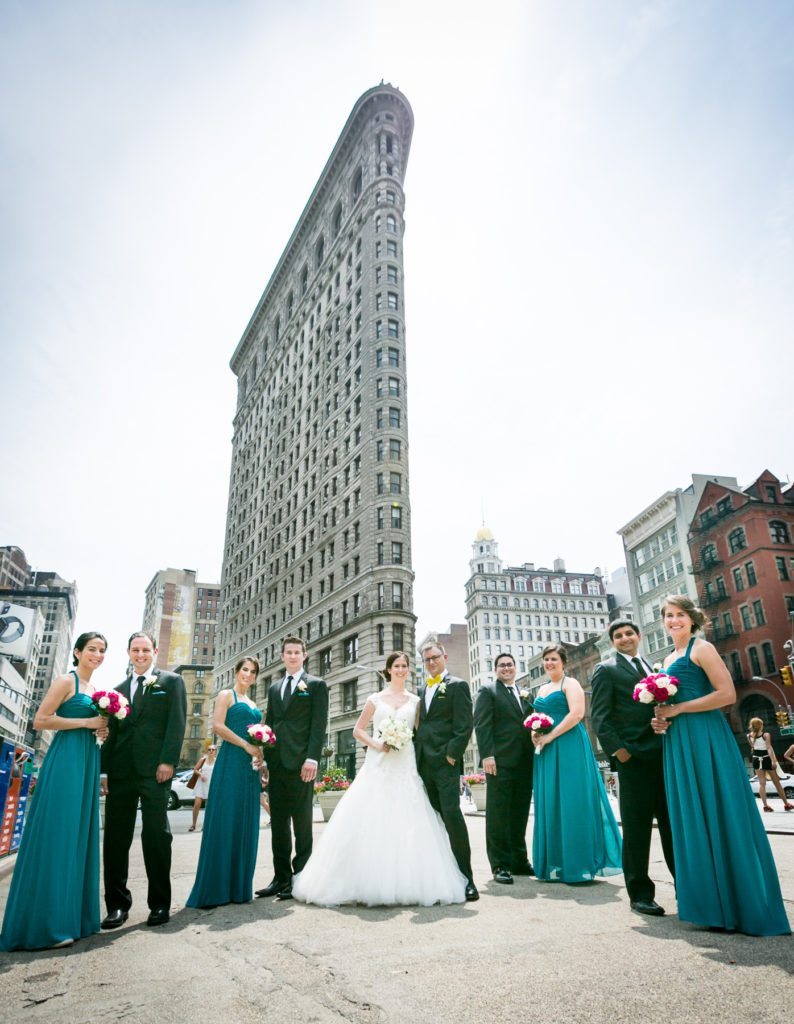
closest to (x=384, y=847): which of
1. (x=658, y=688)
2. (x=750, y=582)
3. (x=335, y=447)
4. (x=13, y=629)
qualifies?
(x=658, y=688)

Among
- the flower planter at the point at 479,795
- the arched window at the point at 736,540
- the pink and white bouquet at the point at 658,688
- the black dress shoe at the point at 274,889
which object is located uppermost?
the arched window at the point at 736,540

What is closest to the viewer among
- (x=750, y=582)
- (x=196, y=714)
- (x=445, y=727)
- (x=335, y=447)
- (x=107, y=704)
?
(x=107, y=704)

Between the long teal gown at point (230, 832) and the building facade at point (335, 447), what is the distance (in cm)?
4020

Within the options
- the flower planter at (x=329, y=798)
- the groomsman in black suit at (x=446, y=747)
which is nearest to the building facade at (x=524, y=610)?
the flower planter at (x=329, y=798)

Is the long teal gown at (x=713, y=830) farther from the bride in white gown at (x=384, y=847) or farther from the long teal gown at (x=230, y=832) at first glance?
the long teal gown at (x=230, y=832)

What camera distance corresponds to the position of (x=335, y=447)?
58.9 meters

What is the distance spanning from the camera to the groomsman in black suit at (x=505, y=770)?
7551mm

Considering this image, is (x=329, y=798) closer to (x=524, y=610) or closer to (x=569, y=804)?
(x=569, y=804)

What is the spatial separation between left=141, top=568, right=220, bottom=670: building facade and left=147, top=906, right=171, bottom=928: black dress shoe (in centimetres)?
14692

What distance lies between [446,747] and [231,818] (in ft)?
7.32

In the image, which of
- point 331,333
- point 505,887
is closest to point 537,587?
point 331,333

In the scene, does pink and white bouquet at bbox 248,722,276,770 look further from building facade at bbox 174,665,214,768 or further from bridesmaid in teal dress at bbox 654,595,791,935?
building facade at bbox 174,665,214,768

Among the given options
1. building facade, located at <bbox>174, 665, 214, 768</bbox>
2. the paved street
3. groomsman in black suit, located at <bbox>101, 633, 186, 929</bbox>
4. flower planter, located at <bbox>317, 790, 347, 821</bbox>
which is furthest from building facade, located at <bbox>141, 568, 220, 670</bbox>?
the paved street

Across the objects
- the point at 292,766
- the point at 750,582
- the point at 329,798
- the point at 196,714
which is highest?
the point at 750,582
